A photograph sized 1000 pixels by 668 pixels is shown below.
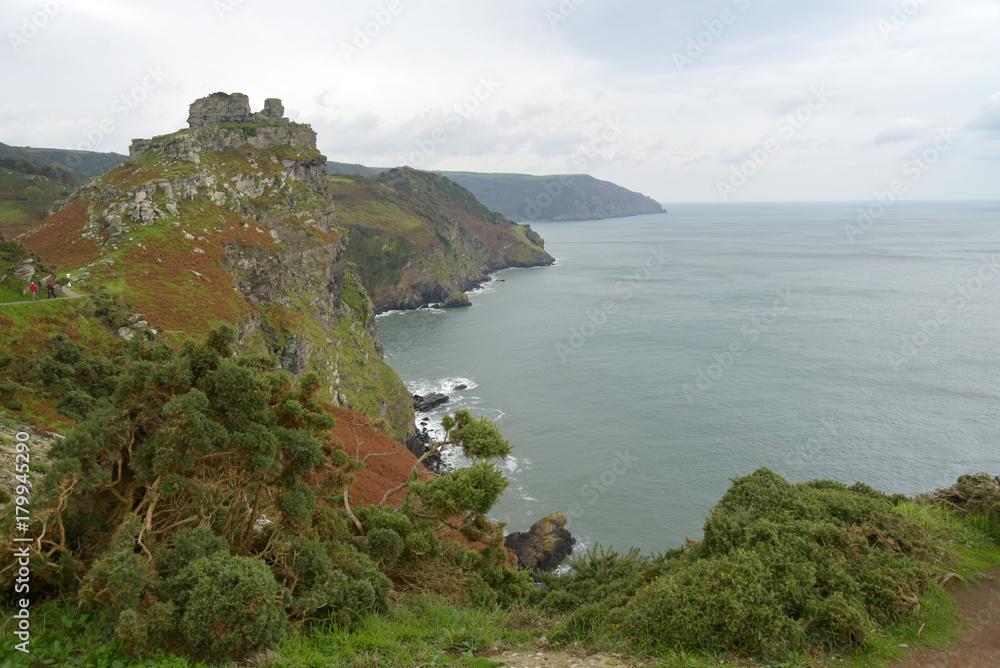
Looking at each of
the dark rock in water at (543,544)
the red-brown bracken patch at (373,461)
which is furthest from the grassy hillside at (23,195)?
the dark rock in water at (543,544)

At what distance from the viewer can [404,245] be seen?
147 metres

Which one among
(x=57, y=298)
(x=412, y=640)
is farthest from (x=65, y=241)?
(x=412, y=640)

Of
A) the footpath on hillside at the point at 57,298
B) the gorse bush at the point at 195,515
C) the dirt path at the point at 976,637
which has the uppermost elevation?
the footpath on hillside at the point at 57,298

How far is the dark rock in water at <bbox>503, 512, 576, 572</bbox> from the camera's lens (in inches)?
1501

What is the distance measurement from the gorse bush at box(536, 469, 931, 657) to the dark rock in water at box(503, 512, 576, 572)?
21.6 meters

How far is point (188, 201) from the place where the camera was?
5838 cm

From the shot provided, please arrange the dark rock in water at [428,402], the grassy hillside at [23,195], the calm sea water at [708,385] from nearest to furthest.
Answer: the calm sea water at [708,385] → the dark rock in water at [428,402] → the grassy hillside at [23,195]

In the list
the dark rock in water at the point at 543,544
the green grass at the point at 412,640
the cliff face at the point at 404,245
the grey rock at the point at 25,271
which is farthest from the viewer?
the cliff face at the point at 404,245

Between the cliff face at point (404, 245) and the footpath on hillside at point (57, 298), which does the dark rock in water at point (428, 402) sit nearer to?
the footpath on hillside at point (57, 298)

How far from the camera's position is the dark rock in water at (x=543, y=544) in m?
38.1

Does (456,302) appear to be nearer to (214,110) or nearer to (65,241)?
(214,110)

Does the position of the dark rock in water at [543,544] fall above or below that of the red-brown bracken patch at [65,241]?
below

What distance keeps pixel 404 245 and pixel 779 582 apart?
465 ft

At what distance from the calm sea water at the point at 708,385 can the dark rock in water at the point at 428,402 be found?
5.60 ft
